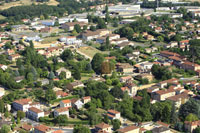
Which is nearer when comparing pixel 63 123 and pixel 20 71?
pixel 63 123

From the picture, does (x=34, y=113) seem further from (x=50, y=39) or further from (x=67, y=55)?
(x=50, y=39)

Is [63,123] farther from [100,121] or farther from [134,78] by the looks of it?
[134,78]

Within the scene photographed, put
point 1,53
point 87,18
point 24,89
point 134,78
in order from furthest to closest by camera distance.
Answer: point 87,18 → point 1,53 → point 134,78 → point 24,89

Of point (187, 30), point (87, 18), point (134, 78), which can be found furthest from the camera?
point (87, 18)

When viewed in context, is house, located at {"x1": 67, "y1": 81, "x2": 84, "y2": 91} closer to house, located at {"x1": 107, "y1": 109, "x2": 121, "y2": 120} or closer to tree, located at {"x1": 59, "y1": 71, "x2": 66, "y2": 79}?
tree, located at {"x1": 59, "y1": 71, "x2": 66, "y2": 79}

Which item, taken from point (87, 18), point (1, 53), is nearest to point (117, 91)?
point (1, 53)

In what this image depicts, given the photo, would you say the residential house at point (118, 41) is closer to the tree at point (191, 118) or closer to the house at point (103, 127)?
the tree at point (191, 118)

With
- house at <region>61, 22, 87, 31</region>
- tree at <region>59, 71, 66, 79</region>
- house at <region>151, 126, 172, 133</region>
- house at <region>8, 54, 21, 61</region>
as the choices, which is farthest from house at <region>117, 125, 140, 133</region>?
house at <region>61, 22, 87, 31</region>
